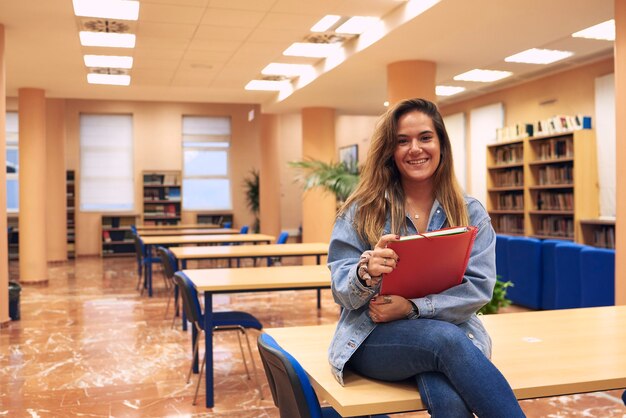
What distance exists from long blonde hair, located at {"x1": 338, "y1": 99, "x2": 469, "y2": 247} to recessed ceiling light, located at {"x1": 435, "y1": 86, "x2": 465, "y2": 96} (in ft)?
30.6

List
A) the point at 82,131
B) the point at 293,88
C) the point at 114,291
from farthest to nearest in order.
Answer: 1. the point at 82,131
2. the point at 293,88
3. the point at 114,291

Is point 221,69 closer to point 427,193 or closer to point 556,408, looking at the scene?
point 556,408

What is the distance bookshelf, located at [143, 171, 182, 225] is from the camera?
16312mm

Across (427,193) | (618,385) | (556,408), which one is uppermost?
(427,193)

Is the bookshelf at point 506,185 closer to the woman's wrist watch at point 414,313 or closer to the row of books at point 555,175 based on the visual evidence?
the row of books at point 555,175

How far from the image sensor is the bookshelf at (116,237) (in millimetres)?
15664

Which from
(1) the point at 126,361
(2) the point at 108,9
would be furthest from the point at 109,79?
(1) the point at 126,361

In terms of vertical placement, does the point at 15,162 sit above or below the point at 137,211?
above

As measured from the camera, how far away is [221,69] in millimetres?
9750

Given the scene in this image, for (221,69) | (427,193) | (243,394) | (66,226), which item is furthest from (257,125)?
(427,193)

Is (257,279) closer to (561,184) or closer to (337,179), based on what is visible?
(337,179)

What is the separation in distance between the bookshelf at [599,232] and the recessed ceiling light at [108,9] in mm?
6760

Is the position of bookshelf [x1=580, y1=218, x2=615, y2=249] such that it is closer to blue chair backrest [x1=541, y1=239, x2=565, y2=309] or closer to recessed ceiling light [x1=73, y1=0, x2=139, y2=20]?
blue chair backrest [x1=541, y1=239, x2=565, y2=309]

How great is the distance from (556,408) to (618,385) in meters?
2.39
